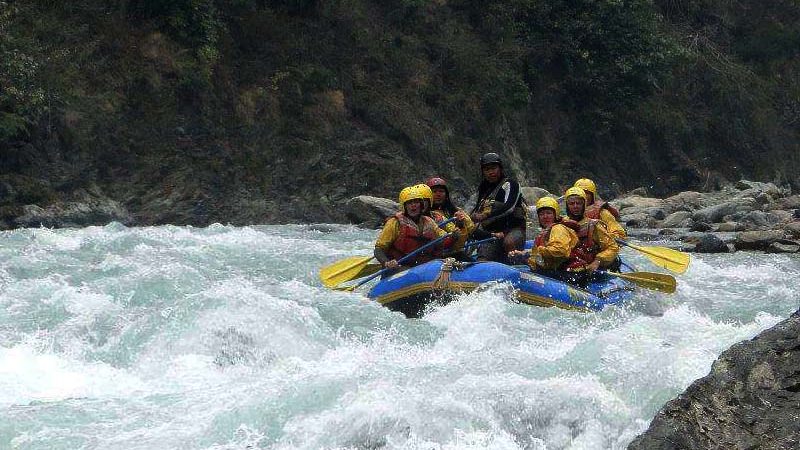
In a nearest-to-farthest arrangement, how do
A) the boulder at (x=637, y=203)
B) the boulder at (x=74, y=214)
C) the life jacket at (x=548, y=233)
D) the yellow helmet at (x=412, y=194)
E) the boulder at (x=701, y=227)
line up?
the life jacket at (x=548, y=233) < the yellow helmet at (x=412, y=194) < the boulder at (x=74, y=214) < the boulder at (x=701, y=227) < the boulder at (x=637, y=203)

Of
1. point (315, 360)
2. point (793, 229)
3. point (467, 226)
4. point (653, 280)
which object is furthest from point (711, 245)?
point (315, 360)

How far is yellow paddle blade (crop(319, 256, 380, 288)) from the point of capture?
365 inches

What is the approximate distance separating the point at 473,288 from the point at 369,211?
8.33m

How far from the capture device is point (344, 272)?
9.36 meters

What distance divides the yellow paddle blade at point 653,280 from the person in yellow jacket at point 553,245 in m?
0.53

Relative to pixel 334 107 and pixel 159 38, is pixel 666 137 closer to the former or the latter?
pixel 334 107

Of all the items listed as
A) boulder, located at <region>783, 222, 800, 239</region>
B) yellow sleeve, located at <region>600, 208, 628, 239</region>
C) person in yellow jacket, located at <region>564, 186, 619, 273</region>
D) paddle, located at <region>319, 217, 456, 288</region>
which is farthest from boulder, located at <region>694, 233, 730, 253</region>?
paddle, located at <region>319, 217, 456, 288</region>

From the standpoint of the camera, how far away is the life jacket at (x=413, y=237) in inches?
355

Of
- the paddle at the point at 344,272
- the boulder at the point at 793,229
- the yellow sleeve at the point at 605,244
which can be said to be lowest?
the boulder at the point at 793,229

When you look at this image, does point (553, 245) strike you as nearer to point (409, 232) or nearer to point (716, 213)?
point (409, 232)

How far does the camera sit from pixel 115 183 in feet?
53.0

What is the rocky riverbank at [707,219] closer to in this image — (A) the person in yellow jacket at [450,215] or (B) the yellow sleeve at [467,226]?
(A) the person in yellow jacket at [450,215]

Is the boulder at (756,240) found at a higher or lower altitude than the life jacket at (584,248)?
lower

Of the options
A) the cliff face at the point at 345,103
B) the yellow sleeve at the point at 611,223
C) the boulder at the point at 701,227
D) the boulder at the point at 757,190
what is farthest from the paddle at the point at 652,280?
the boulder at the point at 757,190
